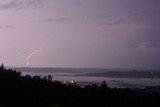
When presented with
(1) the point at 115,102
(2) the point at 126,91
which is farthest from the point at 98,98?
(2) the point at 126,91

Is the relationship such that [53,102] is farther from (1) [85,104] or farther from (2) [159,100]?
(2) [159,100]

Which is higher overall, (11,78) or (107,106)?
(11,78)

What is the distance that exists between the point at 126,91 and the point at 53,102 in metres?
6.89

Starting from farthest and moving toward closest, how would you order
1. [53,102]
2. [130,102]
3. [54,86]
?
[54,86] → [130,102] → [53,102]

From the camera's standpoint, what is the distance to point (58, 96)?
27578mm

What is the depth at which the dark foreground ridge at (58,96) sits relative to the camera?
25703 mm

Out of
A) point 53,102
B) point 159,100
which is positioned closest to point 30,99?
point 53,102

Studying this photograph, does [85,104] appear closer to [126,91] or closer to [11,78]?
[126,91]

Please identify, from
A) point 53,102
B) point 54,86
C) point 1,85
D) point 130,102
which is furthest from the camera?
point 54,86

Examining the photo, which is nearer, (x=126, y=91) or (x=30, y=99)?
(x=30, y=99)

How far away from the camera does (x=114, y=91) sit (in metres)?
30.1

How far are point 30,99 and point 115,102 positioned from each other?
209 inches

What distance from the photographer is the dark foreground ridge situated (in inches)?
1012

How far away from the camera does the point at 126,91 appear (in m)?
30.2
